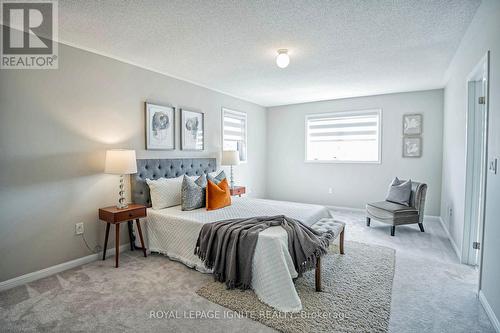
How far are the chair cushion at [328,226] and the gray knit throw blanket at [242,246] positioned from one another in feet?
0.44

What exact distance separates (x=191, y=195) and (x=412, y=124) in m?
4.46

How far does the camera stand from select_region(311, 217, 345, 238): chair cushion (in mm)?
2901

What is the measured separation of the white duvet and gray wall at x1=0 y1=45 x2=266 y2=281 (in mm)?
745

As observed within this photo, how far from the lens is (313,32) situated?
267 cm

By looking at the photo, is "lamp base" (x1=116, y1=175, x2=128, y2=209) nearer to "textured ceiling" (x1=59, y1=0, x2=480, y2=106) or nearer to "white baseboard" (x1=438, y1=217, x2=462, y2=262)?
"textured ceiling" (x1=59, y1=0, x2=480, y2=106)

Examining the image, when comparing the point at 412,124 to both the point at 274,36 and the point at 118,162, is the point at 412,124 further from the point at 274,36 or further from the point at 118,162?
the point at 118,162

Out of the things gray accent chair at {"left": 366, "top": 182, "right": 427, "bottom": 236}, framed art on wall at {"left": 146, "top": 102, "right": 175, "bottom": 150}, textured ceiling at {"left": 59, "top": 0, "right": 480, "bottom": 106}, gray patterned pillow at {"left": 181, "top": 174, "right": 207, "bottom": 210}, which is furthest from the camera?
gray accent chair at {"left": 366, "top": 182, "right": 427, "bottom": 236}

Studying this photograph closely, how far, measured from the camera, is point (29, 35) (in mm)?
2711

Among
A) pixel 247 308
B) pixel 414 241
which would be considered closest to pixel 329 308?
pixel 247 308

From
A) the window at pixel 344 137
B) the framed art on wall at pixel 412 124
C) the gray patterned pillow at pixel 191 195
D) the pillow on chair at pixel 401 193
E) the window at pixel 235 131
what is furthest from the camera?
the window at pixel 344 137

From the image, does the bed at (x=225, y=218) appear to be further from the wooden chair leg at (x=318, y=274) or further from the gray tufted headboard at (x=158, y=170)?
the wooden chair leg at (x=318, y=274)

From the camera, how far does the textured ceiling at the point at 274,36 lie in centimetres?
223

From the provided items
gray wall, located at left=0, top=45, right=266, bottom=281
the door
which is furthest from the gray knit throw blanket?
the door


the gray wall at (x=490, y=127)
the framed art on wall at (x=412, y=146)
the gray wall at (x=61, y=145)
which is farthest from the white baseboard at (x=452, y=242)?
the gray wall at (x=61, y=145)
